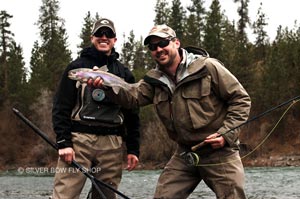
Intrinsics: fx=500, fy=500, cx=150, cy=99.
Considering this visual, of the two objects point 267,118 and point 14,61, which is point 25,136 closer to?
point 14,61

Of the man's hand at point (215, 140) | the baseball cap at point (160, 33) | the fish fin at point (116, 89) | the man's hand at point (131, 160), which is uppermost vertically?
the baseball cap at point (160, 33)

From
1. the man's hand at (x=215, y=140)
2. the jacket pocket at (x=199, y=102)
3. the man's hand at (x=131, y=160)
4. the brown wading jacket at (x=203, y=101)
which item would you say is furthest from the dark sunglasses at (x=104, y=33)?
the man's hand at (x=215, y=140)

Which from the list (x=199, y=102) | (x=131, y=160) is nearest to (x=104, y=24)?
(x=199, y=102)

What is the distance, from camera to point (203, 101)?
16.7 ft

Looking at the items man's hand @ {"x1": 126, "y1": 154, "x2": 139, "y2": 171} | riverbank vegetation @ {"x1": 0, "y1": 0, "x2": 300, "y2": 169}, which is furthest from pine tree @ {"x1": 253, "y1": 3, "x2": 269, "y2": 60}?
man's hand @ {"x1": 126, "y1": 154, "x2": 139, "y2": 171}

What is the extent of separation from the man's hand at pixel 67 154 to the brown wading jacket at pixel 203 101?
111 centimetres

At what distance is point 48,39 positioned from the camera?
55.4 meters

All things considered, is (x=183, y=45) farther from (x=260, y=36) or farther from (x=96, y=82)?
(x=96, y=82)

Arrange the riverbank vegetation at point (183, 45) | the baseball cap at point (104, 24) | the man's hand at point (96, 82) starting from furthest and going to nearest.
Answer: the riverbank vegetation at point (183, 45) < the baseball cap at point (104, 24) < the man's hand at point (96, 82)

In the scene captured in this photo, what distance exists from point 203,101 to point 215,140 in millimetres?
413

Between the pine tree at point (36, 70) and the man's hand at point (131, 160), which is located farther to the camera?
the pine tree at point (36, 70)

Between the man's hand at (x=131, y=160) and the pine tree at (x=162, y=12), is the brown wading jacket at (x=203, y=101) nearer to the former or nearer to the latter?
the man's hand at (x=131, y=160)

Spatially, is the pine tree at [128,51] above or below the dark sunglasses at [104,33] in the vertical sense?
above

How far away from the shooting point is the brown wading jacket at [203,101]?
16.7ft
